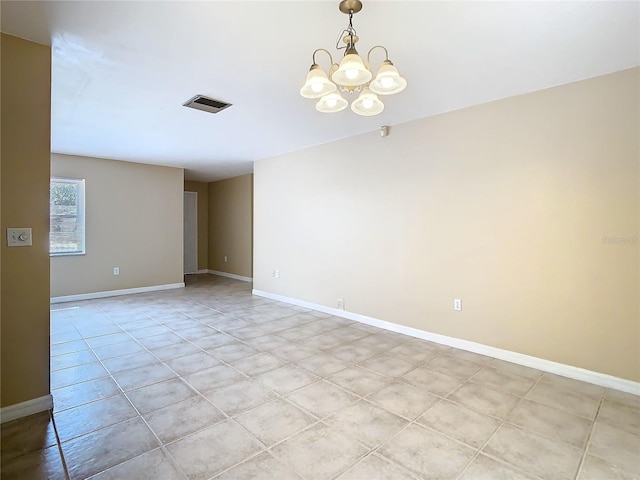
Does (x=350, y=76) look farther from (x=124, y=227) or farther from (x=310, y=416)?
(x=124, y=227)

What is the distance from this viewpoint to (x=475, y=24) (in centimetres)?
197

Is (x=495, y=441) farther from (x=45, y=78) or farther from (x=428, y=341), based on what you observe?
(x=45, y=78)

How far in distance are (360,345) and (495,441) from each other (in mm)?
1674

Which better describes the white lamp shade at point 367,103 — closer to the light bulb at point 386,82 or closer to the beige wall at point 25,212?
the light bulb at point 386,82

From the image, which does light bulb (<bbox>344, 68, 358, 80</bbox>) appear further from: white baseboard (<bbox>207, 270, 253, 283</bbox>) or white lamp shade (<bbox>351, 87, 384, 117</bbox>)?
white baseboard (<bbox>207, 270, 253, 283</bbox>)

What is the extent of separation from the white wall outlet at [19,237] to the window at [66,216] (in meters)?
4.03

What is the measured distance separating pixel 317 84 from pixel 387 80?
389mm

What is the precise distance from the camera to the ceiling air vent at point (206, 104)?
309cm

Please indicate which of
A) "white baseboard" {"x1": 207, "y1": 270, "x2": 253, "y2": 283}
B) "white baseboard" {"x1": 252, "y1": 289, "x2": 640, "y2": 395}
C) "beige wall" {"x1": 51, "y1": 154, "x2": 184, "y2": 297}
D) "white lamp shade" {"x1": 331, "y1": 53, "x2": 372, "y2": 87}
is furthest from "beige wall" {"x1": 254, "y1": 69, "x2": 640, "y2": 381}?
"beige wall" {"x1": 51, "y1": 154, "x2": 184, "y2": 297}

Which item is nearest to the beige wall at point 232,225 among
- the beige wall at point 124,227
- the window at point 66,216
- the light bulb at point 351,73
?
the beige wall at point 124,227

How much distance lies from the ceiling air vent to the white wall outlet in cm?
174

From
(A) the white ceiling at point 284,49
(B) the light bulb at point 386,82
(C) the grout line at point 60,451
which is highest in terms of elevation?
(A) the white ceiling at point 284,49

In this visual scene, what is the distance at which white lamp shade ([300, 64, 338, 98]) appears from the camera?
182cm

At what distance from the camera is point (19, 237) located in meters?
2.11
